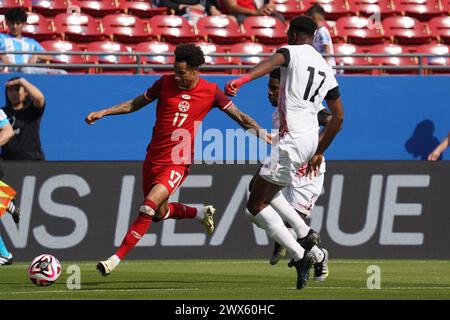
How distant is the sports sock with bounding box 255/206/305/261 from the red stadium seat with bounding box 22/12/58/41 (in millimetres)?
8594

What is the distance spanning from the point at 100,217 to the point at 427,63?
698cm

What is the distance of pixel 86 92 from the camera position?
17609 millimetres

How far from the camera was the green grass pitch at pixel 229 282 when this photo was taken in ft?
35.5

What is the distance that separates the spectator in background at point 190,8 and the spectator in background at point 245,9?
0.20m

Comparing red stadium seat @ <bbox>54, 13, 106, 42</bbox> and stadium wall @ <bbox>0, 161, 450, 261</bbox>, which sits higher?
red stadium seat @ <bbox>54, 13, 106, 42</bbox>

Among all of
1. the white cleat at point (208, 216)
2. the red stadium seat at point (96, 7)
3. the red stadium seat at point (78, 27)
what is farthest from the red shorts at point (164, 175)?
the red stadium seat at point (96, 7)

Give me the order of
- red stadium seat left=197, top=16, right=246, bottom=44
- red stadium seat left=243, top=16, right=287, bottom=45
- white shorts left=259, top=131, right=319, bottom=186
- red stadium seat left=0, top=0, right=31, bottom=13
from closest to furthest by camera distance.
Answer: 1. white shorts left=259, top=131, right=319, bottom=186
2. red stadium seat left=0, top=0, right=31, bottom=13
3. red stadium seat left=197, top=16, right=246, bottom=44
4. red stadium seat left=243, top=16, right=287, bottom=45

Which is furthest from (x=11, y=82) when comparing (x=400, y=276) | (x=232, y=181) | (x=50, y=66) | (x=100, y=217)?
(x=400, y=276)

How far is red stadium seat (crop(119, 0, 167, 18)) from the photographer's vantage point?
66.4 ft

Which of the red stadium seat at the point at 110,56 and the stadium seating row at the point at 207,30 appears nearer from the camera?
the red stadium seat at the point at 110,56

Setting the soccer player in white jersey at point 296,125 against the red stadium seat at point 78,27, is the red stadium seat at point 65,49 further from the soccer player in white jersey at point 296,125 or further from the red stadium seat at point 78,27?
the soccer player in white jersey at point 296,125

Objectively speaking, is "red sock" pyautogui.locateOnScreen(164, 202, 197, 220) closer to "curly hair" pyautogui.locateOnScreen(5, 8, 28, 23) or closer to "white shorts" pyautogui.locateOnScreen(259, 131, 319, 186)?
"white shorts" pyautogui.locateOnScreen(259, 131, 319, 186)

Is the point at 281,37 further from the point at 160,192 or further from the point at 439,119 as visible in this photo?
the point at 160,192

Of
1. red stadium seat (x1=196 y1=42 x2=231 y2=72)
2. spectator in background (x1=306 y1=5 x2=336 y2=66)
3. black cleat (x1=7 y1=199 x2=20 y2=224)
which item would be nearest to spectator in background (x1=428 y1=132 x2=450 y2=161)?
spectator in background (x1=306 y1=5 x2=336 y2=66)
